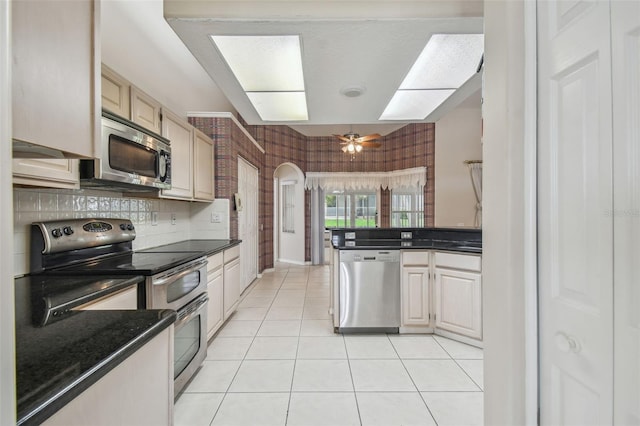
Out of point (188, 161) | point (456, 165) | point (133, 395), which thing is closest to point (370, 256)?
point (188, 161)

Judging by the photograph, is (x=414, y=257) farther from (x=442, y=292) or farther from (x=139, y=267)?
(x=139, y=267)

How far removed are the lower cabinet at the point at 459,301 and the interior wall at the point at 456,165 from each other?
281cm

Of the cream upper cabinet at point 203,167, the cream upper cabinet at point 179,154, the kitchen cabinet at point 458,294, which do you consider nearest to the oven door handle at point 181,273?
the cream upper cabinet at point 179,154

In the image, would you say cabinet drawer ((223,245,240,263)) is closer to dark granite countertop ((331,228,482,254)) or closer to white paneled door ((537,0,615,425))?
dark granite countertop ((331,228,482,254))

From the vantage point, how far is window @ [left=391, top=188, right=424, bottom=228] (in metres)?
6.09

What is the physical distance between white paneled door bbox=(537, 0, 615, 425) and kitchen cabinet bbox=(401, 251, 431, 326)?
6.76ft

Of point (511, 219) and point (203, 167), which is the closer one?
point (511, 219)

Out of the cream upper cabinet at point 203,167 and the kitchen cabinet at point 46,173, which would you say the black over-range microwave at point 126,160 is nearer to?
the kitchen cabinet at point 46,173

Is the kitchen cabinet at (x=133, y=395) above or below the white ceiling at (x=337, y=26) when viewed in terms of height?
below

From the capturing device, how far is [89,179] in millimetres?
1591

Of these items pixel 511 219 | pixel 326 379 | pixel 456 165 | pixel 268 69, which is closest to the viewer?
pixel 511 219

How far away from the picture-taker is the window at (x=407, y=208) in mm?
6094

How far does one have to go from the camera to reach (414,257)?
2852mm

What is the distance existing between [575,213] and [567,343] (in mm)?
342
